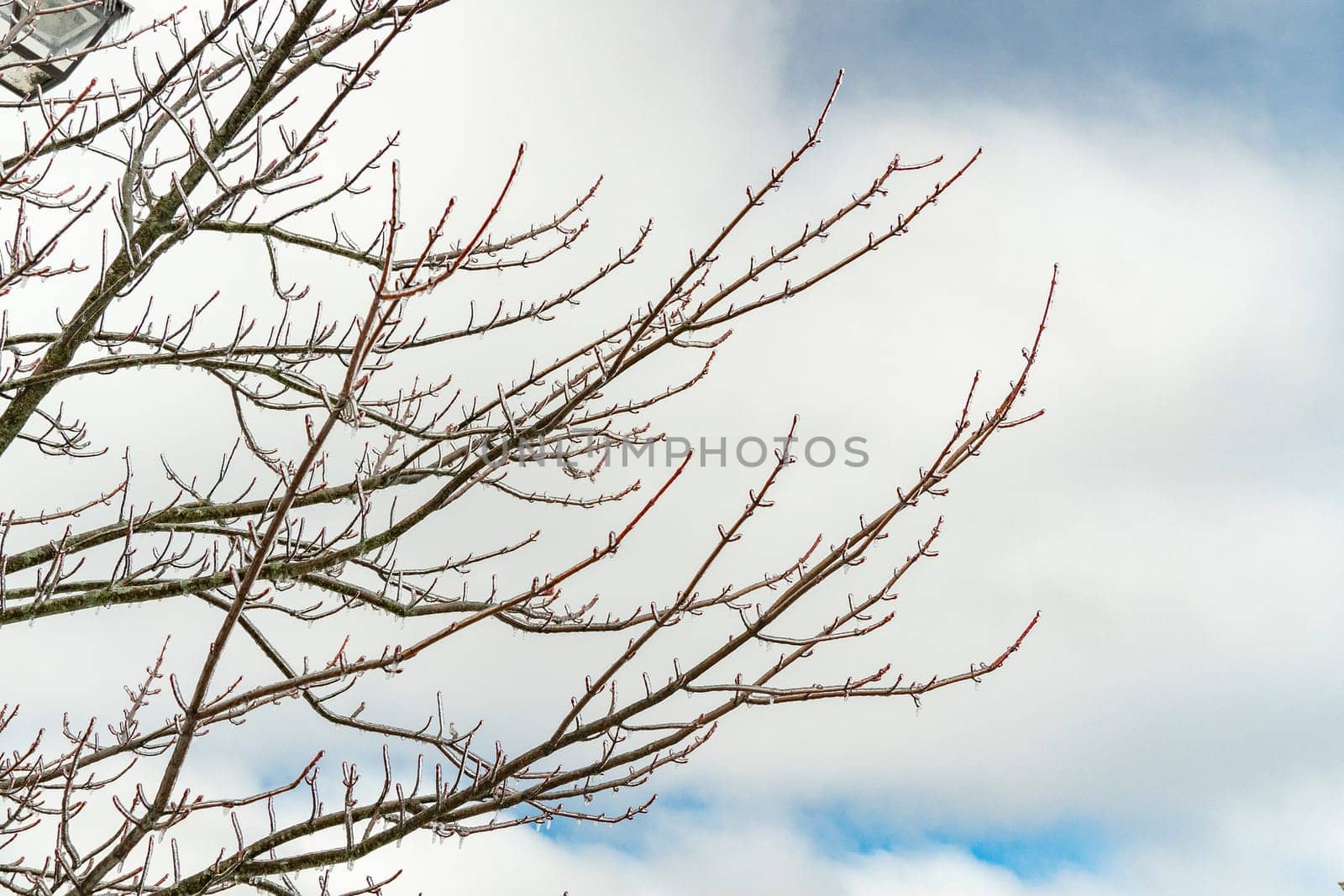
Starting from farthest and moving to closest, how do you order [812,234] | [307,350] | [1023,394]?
[307,350] < [812,234] < [1023,394]

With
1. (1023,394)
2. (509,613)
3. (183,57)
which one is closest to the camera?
(1023,394)

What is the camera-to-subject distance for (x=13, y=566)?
4973mm

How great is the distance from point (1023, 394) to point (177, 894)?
3089 mm

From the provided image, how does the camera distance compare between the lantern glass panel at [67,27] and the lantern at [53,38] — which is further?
the lantern glass panel at [67,27]

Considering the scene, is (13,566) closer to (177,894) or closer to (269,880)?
(269,880)

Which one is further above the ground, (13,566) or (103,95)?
(103,95)

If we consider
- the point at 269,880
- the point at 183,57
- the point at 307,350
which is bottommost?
the point at 269,880

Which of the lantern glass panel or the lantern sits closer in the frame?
the lantern

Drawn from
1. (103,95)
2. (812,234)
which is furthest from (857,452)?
(103,95)

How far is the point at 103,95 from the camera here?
17.9ft

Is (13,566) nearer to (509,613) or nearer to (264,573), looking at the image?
(264,573)

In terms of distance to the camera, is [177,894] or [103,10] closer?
[177,894]

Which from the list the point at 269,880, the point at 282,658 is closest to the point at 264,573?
the point at 282,658

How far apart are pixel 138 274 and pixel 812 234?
8.56ft
